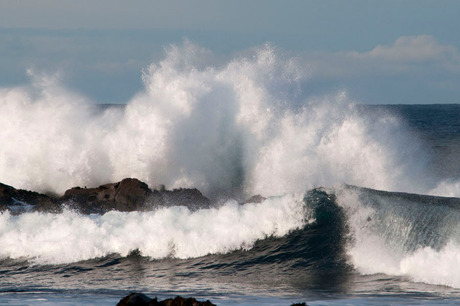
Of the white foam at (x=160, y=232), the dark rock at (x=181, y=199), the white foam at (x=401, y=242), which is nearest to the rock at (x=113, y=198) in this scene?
the dark rock at (x=181, y=199)

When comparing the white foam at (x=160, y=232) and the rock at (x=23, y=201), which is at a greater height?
the rock at (x=23, y=201)

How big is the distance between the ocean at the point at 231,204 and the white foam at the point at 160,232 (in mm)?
29

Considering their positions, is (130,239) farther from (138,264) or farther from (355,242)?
(355,242)

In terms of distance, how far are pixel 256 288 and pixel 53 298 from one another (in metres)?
3.10

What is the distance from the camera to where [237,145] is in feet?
70.3

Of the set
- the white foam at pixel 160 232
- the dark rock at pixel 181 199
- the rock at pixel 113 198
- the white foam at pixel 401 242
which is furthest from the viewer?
the dark rock at pixel 181 199

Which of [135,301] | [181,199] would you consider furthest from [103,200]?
[135,301]

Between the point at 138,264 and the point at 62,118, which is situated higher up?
the point at 62,118

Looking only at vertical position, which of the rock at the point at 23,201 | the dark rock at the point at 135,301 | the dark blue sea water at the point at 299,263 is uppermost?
the rock at the point at 23,201

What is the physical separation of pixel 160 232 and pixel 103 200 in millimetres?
2816

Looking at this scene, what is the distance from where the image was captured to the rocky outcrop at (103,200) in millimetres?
17078

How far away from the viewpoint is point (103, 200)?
1730 centimetres

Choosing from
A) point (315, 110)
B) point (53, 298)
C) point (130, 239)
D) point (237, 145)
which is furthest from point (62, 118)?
point (53, 298)

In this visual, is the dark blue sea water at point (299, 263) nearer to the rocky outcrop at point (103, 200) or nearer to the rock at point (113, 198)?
the rocky outcrop at point (103, 200)
